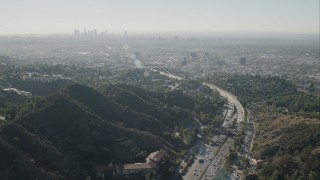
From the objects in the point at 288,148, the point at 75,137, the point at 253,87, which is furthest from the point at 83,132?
the point at 253,87

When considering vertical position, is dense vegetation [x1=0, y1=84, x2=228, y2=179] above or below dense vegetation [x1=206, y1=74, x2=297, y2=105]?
above

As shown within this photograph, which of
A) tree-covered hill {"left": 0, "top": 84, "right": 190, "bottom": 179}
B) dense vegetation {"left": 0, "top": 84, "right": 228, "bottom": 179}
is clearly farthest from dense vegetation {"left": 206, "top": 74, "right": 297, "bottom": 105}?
tree-covered hill {"left": 0, "top": 84, "right": 190, "bottom": 179}

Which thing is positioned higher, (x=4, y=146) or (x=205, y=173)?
(x=4, y=146)

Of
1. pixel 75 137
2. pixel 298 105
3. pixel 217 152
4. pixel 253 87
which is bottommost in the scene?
pixel 217 152

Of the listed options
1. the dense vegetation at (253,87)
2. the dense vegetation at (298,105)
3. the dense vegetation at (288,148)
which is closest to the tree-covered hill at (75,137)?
the dense vegetation at (288,148)

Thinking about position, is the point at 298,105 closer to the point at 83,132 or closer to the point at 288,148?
the point at 288,148

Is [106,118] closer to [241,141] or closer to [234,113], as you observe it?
[241,141]

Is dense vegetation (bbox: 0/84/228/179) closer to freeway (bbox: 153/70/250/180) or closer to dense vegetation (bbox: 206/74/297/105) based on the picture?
freeway (bbox: 153/70/250/180)

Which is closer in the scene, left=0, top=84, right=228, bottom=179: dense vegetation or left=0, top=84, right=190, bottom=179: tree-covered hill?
left=0, top=84, right=190, bottom=179: tree-covered hill

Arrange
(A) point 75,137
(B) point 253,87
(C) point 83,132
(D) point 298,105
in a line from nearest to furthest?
(A) point 75,137 < (C) point 83,132 < (D) point 298,105 < (B) point 253,87

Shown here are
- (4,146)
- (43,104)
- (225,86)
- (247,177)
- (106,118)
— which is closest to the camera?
(4,146)

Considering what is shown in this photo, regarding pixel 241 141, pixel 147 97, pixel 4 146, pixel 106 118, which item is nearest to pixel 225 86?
pixel 147 97
